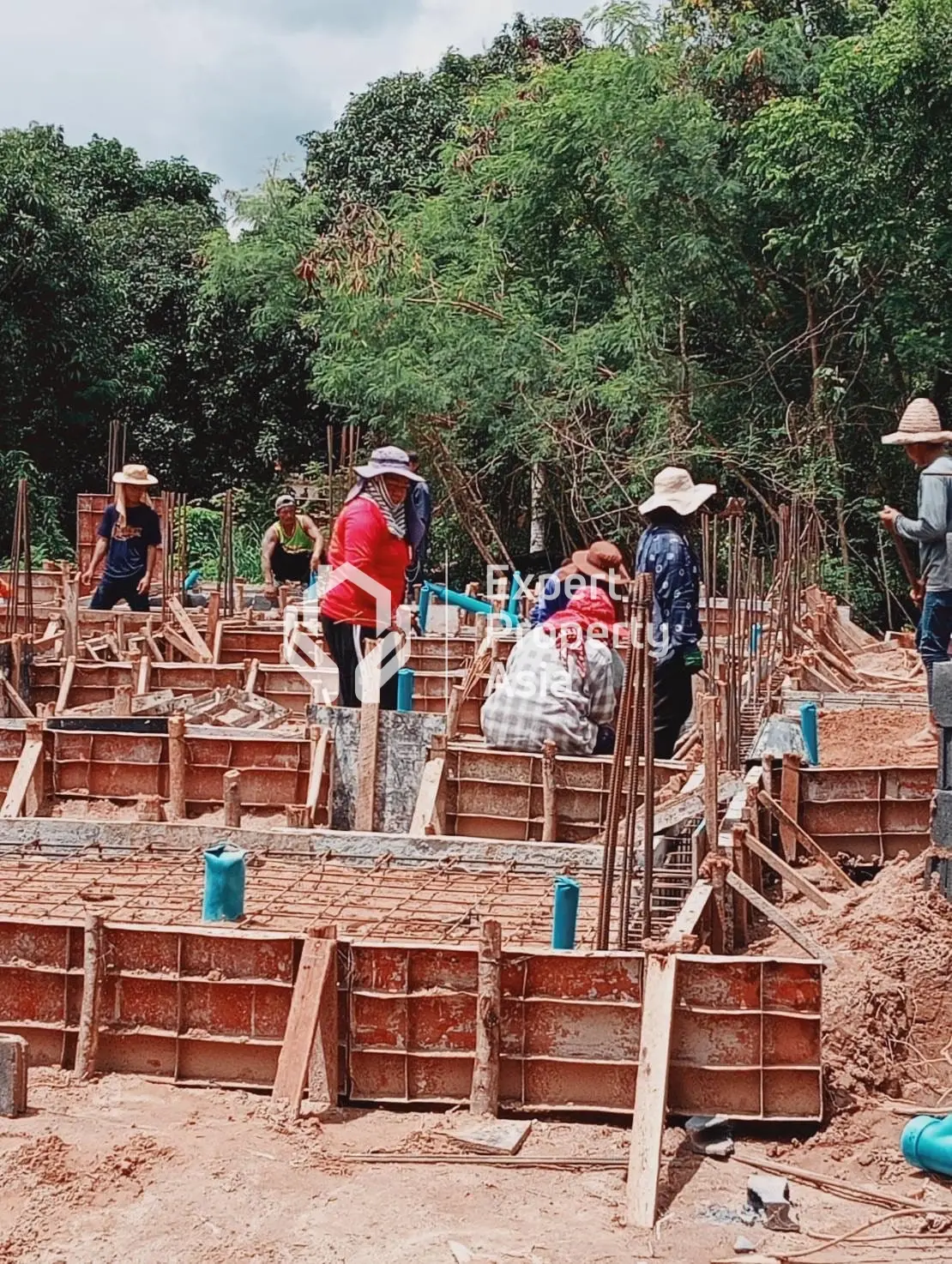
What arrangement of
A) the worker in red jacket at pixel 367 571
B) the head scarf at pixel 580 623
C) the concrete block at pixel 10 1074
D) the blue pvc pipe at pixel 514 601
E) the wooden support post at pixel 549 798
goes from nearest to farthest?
the concrete block at pixel 10 1074, the wooden support post at pixel 549 798, the head scarf at pixel 580 623, the worker in red jacket at pixel 367 571, the blue pvc pipe at pixel 514 601

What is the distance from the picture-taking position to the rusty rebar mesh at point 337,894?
4.91m

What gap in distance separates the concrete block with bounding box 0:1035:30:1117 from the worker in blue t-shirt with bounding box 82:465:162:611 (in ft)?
22.2

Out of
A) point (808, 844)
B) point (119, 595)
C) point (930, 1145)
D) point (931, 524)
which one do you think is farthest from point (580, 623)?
point (119, 595)

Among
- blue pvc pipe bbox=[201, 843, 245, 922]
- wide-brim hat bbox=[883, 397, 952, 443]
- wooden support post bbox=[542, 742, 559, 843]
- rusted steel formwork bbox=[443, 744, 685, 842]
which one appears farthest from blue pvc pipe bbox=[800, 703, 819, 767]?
blue pvc pipe bbox=[201, 843, 245, 922]

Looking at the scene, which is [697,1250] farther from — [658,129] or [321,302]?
[321,302]

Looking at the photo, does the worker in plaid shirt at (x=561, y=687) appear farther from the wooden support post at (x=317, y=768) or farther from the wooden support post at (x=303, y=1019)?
the wooden support post at (x=303, y=1019)

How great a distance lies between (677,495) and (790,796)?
1564 millimetres

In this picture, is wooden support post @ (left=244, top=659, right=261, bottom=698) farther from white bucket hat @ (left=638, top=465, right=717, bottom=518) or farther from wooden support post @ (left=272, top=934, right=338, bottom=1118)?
wooden support post @ (left=272, top=934, right=338, bottom=1118)

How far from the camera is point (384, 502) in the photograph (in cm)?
703

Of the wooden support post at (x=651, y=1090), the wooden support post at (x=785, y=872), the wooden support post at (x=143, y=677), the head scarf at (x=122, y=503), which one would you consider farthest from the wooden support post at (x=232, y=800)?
the head scarf at (x=122, y=503)

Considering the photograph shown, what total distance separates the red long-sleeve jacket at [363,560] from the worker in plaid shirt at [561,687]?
84cm

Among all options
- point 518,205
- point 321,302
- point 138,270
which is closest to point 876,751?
point 518,205

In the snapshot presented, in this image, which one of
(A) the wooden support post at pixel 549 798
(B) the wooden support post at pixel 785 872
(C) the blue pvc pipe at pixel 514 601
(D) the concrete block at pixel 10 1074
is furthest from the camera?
(C) the blue pvc pipe at pixel 514 601

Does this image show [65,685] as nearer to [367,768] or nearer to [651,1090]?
[367,768]
